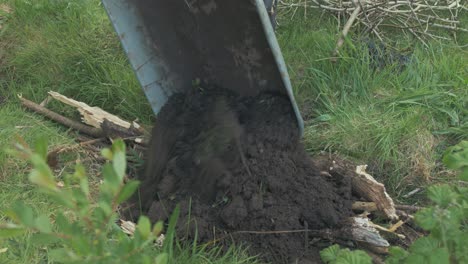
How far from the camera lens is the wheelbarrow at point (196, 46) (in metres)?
3.00

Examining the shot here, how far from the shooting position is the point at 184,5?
3.28m

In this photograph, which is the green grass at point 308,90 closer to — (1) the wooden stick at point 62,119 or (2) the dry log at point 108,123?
(1) the wooden stick at point 62,119

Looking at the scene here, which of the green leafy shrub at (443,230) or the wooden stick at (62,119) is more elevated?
the wooden stick at (62,119)

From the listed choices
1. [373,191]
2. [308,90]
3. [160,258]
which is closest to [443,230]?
[160,258]

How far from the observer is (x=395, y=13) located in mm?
4273

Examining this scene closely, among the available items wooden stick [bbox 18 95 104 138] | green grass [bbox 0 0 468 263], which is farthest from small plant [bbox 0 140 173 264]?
wooden stick [bbox 18 95 104 138]

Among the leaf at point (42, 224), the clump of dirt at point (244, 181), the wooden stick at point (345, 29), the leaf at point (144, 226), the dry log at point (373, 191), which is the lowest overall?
the dry log at point (373, 191)

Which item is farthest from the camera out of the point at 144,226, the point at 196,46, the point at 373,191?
the point at 196,46

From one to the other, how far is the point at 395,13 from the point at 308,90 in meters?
1.00

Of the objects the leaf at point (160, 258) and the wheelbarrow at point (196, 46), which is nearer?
the leaf at point (160, 258)

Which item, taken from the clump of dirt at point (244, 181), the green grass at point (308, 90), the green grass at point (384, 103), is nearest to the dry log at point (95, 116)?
the green grass at point (308, 90)

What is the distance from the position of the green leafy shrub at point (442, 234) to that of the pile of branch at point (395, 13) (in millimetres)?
2231

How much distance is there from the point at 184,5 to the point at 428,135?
146 cm

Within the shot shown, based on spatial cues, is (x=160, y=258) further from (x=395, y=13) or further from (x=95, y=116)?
(x=395, y=13)
